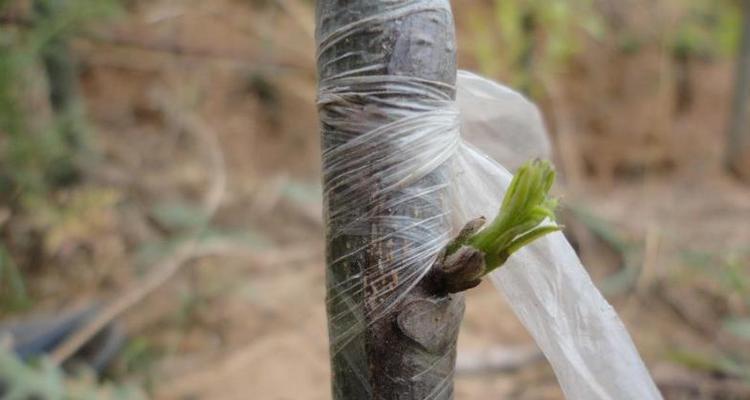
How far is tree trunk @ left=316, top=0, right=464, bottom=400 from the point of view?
48 centimetres

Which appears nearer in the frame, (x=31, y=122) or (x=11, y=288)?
(x=11, y=288)

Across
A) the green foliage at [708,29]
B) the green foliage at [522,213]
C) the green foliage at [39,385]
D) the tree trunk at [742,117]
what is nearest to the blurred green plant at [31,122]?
the green foliage at [39,385]

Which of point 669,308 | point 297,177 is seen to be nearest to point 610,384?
point 669,308

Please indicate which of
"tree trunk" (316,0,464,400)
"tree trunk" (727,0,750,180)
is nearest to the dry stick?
"tree trunk" (316,0,464,400)

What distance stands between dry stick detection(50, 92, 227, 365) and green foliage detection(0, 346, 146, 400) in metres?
0.09

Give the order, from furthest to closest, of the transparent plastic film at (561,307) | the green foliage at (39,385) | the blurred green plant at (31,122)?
the blurred green plant at (31,122)
the green foliage at (39,385)
the transparent plastic film at (561,307)

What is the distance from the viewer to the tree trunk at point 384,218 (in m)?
0.48

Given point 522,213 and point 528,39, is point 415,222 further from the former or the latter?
point 528,39

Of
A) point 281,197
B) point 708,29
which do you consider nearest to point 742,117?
point 708,29

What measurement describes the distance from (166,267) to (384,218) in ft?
4.26

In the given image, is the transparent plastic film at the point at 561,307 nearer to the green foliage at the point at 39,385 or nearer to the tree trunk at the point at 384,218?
the tree trunk at the point at 384,218

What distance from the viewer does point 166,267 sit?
1.66 m

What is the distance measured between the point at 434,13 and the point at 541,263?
21 cm

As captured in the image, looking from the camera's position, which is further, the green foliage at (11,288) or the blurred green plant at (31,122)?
the blurred green plant at (31,122)
